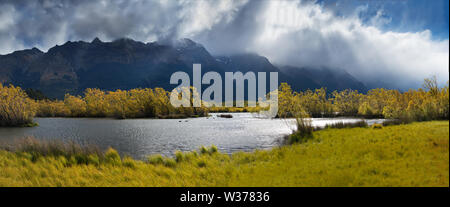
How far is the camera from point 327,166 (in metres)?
7.67

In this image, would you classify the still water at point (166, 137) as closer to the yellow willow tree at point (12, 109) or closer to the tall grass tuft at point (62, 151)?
the tall grass tuft at point (62, 151)

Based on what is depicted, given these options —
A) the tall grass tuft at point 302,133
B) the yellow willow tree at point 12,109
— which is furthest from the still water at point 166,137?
the yellow willow tree at point 12,109

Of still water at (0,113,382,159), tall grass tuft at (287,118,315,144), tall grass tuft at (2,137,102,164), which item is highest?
tall grass tuft at (287,118,315,144)

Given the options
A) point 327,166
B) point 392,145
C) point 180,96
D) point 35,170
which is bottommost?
point 35,170

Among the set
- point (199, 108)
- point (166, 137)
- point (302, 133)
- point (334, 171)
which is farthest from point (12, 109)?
point (334, 171)

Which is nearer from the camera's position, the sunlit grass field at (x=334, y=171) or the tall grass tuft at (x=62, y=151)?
the sunlit grass field at (x=334, y=171)

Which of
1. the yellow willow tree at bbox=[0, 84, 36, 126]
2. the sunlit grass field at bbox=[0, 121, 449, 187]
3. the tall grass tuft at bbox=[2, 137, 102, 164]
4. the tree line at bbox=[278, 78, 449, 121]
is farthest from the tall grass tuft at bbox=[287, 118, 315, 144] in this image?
the yellow willow tree at bbox=[0, 84, 36, 126]

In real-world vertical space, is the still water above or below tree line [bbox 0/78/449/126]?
below

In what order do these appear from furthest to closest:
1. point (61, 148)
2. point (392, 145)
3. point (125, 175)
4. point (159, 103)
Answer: point (159, 103)
point (61, 148)
point (125, 175)
point (392, 145)

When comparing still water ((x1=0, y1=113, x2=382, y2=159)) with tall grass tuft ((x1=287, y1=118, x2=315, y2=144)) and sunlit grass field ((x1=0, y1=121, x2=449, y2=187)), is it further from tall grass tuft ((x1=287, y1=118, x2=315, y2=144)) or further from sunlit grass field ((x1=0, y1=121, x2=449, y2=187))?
sunlit grass field ((x1=0, y1=121, x2=449, y2=187))
